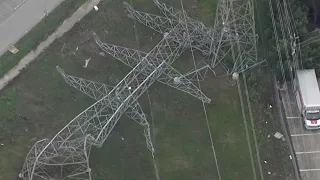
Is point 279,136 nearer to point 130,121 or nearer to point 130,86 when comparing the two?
point 130,121

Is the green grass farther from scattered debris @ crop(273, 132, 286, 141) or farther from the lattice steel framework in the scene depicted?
scattered debris @ crop(273, 132, 286, 141)

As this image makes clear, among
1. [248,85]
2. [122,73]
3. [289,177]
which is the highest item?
[122,73]

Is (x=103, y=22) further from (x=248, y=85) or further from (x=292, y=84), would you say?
(x=292, y=84)

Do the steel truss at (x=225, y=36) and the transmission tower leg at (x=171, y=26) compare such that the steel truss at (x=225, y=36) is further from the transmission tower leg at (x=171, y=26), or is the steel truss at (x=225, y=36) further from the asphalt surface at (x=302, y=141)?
the asphalt surface at (x=302, y=141)

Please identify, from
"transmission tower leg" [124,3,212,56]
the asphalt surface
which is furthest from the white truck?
"transmission tower leg" [124,3,212,56]

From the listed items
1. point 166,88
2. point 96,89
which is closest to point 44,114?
point 96,89

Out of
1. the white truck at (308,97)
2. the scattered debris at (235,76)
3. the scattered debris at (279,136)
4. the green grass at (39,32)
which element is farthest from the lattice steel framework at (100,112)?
the white truck at (308,97)

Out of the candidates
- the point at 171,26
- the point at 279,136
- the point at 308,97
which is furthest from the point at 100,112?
the point at 308,97
